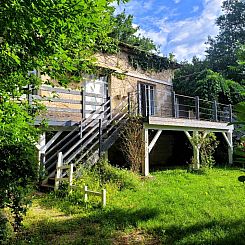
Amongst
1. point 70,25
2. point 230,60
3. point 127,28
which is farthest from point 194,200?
point 127,28

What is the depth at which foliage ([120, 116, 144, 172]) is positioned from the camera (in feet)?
35.3

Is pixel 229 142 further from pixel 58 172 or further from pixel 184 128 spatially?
pixel 58 172

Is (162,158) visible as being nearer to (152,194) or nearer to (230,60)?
(152,194)

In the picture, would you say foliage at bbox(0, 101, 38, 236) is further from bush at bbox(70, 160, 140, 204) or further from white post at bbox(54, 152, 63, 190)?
white post at bbox(54, 152, 63, 190)

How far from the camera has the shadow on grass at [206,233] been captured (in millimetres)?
5137

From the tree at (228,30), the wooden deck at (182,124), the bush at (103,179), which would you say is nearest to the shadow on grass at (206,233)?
the bush at (103,179)

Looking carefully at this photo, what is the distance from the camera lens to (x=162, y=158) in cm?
1631

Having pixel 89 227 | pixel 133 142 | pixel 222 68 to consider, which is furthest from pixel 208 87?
pixel 89 227

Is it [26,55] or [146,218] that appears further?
[146,218]

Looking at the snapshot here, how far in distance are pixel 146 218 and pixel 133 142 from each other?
456 centimetres

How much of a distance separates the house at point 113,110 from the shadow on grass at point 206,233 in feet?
12.1

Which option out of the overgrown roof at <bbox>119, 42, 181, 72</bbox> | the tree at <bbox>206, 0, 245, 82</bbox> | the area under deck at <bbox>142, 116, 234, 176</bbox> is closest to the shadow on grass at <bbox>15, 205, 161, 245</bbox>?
the area under deck at <bbox>142, 116, 234, 176</bbox>

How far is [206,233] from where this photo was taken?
5.46 meters

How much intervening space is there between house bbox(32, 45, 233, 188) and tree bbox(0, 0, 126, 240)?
2.31m
